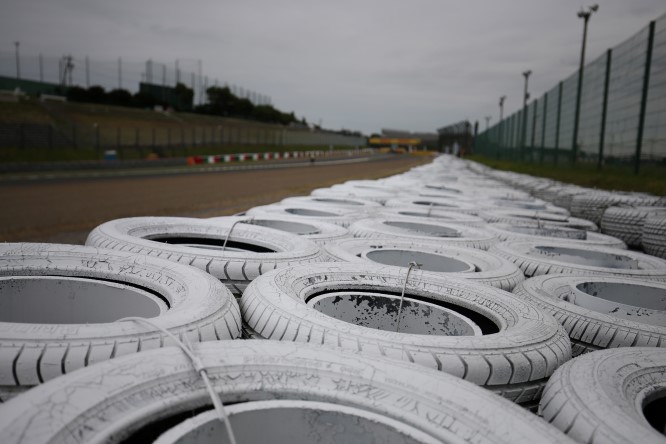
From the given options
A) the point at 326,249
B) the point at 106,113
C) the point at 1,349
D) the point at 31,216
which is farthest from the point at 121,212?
the point at 106,113

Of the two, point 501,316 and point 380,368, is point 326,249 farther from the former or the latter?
point 380,368

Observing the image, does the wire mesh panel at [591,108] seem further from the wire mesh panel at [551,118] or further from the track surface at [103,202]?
the track surface at [103,202]

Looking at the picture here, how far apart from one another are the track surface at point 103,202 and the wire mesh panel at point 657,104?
34.9 feet

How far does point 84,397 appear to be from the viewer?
1322 mm

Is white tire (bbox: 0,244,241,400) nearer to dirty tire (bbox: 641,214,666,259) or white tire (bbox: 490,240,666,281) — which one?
white tire (bbox: 490,240,666,281)

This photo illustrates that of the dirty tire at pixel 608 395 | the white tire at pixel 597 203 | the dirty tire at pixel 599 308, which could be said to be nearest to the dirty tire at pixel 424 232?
the dirty tire at pixel 599 308

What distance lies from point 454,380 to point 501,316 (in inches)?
42.4

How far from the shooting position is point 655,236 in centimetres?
511

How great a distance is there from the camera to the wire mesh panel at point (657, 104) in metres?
11.7

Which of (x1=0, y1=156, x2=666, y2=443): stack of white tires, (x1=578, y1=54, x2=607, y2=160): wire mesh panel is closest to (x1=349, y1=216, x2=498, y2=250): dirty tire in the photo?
(x1=0, y1=156, x2=666, y2=443): stack of white tires

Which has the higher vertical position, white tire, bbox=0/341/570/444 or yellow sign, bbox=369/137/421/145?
yellow sign, bbox=369/137/421/145

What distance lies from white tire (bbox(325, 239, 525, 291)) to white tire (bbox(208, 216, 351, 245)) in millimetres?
258

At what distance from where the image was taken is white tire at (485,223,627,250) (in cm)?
488

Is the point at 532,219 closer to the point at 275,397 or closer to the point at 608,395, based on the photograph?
the point at 608,395
